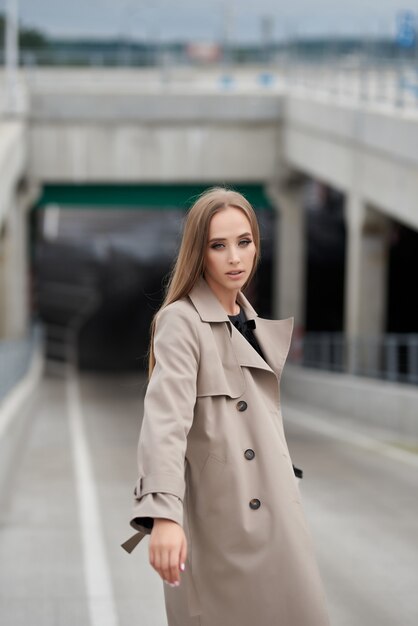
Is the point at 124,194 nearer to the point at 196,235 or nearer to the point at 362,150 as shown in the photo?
the point at 362,150

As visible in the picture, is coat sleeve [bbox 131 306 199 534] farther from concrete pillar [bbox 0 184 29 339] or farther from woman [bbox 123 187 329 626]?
concrete pillar [bbox 0 184 29 339]

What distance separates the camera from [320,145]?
30.7 meters

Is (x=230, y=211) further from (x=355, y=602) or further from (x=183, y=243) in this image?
(x=355, y=602)

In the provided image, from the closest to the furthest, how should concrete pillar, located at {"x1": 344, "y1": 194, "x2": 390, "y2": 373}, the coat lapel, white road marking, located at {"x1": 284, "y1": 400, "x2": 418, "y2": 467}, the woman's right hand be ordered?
the woman's right hand
the coat lapel
white road marking, located at {"x1": 284, "y1": 400, "x2": 418, "y2": 467}
concrete pillar, located at {"x1": 344, "y1": 194, "x2": 390, "y2": 373}

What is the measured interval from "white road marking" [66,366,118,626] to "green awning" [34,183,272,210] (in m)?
20.3

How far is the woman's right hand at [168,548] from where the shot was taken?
3912 millimetres

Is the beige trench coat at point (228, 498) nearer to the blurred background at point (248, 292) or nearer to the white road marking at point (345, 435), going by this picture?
the blurred background at point (248, 292)

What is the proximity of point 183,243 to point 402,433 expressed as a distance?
636 inches

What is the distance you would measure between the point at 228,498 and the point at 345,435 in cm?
1622

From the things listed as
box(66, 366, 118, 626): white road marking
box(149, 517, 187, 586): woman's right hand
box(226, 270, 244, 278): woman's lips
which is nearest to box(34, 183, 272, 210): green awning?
box(66, 366, 118, 626): white road marking

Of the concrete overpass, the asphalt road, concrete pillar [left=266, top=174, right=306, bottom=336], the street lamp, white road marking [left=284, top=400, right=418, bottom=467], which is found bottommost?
white road marking [left=284, top=400, right=418, bottom=467]

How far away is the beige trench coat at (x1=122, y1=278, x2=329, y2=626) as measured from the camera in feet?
13.9

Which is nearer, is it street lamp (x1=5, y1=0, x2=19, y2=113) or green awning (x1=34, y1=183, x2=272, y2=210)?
street lamp (x1=5, y1=0, x2=19, y2=113)

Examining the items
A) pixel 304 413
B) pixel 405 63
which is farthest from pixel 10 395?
pixel 405 63
